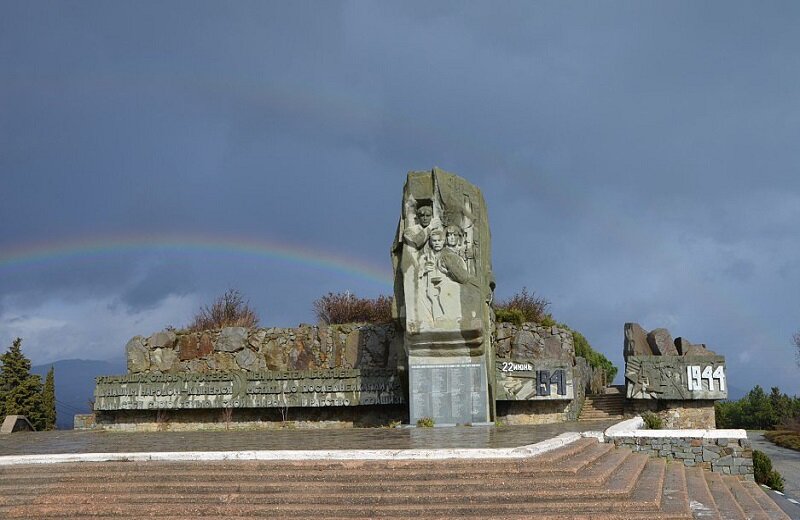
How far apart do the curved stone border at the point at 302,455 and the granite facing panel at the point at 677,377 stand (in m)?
14.3

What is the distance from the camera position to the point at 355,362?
23750 mm

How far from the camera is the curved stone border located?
322 inches

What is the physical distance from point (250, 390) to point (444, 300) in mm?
8240

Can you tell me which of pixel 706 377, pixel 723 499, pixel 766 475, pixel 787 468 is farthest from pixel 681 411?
pixel 723 499

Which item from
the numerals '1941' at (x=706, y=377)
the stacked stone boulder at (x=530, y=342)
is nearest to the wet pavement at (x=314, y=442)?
the stacked stone boulder at (x=530, y=342)

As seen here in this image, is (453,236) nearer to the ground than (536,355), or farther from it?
farther from it

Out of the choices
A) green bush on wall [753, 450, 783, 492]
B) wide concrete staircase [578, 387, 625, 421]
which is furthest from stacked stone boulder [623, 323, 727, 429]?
green bush on wall [753, 450, 783, 492]

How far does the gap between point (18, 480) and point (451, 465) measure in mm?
5052

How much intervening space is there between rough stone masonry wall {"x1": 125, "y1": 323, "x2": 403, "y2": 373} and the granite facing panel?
24.3 ft

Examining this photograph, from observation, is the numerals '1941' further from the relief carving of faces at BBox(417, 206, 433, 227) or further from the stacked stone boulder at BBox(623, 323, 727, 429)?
the relief carving of faces at BBox(417, 206, 433, 227)

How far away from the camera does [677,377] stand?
73.8 ft

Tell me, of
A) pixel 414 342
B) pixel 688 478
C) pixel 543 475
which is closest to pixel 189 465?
pixel 543 475

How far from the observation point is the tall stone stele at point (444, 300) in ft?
50.8

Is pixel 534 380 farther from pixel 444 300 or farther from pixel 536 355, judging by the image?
pixel 444 300
